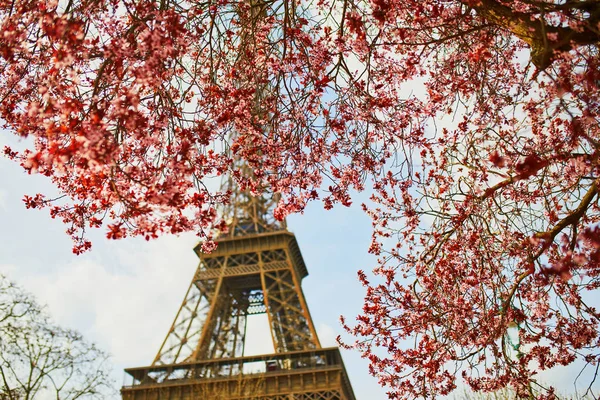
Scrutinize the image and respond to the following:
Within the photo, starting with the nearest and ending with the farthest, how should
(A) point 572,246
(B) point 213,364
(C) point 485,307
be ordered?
(A) point 572,246, (C) point 485,307, (B) point 213,364

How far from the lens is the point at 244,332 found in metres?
28.0

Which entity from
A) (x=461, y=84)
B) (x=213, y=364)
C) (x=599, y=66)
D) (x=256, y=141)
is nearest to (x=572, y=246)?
(x=599, y=66)

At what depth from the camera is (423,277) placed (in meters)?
6.62

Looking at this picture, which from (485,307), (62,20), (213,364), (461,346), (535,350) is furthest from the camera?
(213,364)

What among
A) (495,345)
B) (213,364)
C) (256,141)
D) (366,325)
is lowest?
(495,345)

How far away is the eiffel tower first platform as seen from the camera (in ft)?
69.5

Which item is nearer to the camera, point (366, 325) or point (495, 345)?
point (495, 345)

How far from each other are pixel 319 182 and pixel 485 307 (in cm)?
232

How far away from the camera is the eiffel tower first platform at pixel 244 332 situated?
2117cm

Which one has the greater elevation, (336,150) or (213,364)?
(213,364)

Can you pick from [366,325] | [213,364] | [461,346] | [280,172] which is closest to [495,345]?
[461,346]

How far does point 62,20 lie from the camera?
3.19m

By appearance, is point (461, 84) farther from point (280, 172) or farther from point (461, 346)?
point (461, 346)

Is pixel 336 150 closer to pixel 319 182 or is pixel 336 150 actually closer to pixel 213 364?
pixel 319 182
